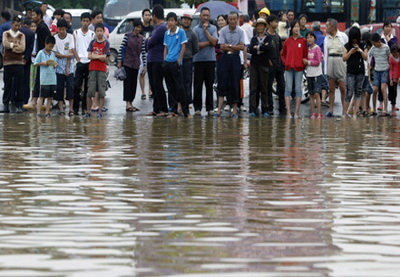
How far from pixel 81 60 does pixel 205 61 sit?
2027mm

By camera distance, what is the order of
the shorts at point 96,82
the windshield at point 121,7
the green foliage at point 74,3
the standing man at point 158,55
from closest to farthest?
1. the standing man at point 158,55
2. the shorts at point 96,82
3. the windshield at point 121,7
4. the green foliage at point 74,3

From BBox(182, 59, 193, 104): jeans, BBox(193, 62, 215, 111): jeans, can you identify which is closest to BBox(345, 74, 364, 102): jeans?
BBox(193, 62, 215, 111): jeans

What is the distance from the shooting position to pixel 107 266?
5.48 m

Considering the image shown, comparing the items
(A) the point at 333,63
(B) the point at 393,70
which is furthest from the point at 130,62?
(B) the point at 393,70

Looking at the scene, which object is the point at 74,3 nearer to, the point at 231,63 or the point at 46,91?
the point at 46,91

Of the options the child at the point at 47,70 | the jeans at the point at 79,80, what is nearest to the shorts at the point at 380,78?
the jeans at the point at 79,80

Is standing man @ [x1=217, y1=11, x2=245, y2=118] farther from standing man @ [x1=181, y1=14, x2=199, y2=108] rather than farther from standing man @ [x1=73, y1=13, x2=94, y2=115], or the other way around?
standing man @ [x1=73, y1=13, x2=94, y2=115]

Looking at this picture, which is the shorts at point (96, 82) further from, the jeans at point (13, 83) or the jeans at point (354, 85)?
the jeans at point (354, 85)

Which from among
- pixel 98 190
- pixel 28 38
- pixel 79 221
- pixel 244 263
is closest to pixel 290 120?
pixel 28 38

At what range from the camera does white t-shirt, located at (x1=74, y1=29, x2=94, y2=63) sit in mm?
21891

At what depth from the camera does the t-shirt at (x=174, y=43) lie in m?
20.9

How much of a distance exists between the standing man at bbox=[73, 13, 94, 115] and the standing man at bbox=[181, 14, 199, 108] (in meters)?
1.61

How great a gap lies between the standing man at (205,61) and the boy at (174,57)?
792 millimetres

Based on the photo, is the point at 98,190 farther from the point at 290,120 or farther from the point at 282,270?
the point at 290,120
